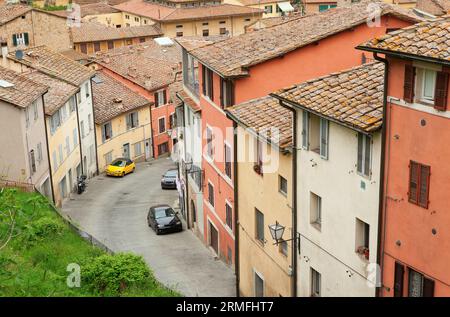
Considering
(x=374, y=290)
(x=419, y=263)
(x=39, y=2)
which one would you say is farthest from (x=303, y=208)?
(x=39, y=2)

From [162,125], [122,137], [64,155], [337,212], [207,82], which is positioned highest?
[207,82]

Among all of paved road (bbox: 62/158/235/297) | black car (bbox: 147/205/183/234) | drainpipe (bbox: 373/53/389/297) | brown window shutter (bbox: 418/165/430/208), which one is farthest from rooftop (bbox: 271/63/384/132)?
black car (bbox: 147/205/183/234)

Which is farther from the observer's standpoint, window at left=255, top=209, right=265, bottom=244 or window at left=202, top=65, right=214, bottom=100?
window at left=202, top=65, right=214, bottom=100

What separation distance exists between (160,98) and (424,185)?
176 feet

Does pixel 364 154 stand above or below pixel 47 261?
above

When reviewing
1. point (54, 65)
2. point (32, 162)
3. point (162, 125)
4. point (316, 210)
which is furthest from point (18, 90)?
point (162, 125)

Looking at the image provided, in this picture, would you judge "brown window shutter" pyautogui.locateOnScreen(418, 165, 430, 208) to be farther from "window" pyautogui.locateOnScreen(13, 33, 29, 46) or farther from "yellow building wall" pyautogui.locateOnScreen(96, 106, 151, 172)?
"window" pyautogui.locateOnScreen(13, 33, 29, 46)

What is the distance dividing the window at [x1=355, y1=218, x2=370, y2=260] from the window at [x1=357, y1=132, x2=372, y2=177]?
162 cm

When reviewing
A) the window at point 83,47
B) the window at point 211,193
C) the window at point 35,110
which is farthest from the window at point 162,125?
the window at point 211,193

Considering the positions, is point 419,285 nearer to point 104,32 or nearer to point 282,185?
point 282,185

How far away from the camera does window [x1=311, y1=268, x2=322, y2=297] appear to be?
23.7 meters

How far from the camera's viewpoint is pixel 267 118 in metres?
26.5

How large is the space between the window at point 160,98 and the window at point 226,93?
35.9 m

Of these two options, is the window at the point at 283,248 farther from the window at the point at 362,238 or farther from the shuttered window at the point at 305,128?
the window at the point at 362,238
